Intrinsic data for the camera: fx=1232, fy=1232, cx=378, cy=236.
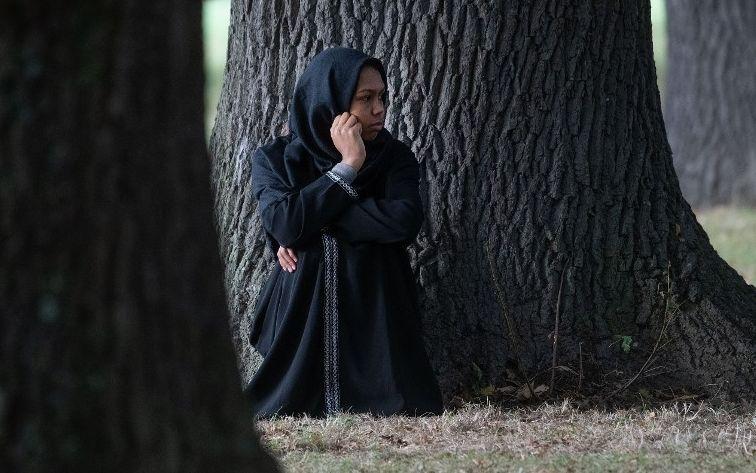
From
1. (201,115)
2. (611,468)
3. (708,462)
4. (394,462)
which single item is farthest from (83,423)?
(708,462)

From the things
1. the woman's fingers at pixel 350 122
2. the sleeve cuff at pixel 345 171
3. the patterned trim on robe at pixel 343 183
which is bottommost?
the patterned trim on robe at pixel 343 183

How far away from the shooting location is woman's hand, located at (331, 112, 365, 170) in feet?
15.5

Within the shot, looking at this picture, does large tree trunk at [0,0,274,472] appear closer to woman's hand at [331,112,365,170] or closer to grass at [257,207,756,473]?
grass at [257,207,756,473]

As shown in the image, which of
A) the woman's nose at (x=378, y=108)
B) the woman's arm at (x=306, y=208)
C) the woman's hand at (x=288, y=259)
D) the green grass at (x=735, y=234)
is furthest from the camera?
the green grass at (x=735, y=234)

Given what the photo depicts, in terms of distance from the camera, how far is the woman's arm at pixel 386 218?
477 cm

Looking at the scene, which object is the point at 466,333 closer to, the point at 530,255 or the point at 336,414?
the point at 530,255

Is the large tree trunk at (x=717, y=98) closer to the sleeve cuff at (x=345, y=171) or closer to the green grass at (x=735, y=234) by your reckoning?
the green grass at (x=735, y=234)

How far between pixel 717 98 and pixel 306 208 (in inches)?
335

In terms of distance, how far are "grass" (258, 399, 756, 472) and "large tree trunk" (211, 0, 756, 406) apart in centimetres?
30

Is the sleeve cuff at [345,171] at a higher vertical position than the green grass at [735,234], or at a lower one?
higher

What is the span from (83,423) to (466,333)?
9.98 feet

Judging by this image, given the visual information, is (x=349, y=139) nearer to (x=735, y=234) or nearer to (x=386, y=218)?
A: (x=386, y=218)

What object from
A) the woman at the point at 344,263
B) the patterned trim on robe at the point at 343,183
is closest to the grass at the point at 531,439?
the woman at the point at 344,263

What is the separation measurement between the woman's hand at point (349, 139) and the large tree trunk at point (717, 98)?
318 inches
